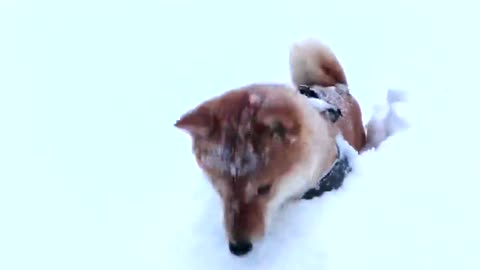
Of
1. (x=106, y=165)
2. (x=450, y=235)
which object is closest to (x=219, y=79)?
(x=106, y=165)

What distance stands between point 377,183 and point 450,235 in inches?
17.1

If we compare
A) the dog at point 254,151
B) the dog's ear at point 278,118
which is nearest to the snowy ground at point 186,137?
the dog at point 254,151

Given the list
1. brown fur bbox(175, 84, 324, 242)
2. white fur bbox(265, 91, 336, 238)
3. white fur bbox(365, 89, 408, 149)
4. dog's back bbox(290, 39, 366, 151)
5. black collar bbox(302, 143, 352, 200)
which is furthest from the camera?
dog's back bbox(290, 39, 366, 151)

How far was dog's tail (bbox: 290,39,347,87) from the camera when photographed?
14.9 ft

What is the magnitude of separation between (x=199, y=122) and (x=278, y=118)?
32 centimetres

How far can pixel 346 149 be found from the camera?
3559 millimetres

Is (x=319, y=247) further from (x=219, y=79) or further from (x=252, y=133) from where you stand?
(x=219, y=79)

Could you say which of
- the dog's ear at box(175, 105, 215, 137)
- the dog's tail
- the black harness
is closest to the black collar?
the black harness

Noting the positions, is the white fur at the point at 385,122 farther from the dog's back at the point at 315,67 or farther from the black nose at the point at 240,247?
the black nose at the point at 240,247

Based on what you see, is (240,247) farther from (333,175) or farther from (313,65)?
(313,65)

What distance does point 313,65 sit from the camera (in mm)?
4566

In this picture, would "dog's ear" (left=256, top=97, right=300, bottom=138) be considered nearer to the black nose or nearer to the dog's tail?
the black nose

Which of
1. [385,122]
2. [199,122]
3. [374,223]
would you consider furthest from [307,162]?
[385,122]

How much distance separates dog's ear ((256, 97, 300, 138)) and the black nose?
1.48ft
